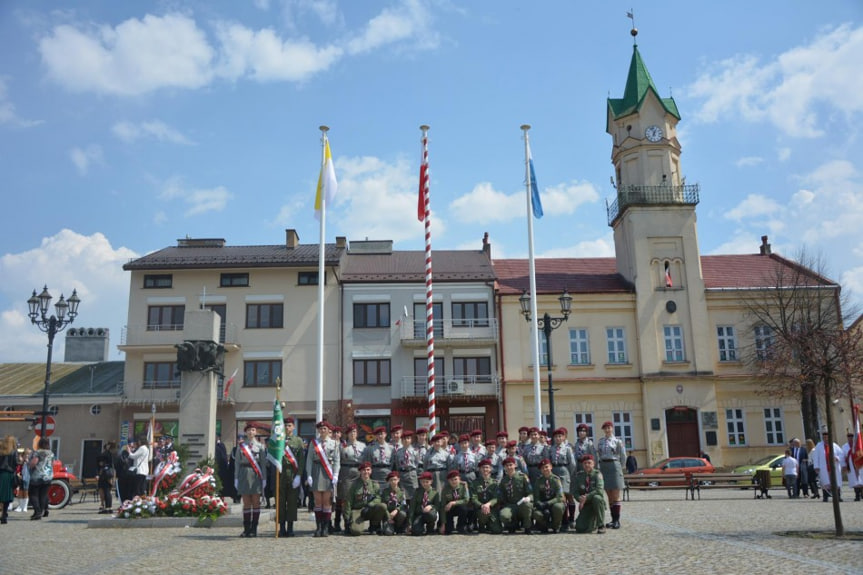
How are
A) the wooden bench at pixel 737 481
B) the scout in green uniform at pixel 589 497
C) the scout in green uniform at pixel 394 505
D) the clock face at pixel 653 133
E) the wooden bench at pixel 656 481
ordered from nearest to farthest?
the scout in green uniform at pixel 589 497 < the scout in green uniform at pixel 394 505 < the wooden bench at pixel 737 481 < the wooden bench at pixel 656 481 < the clock face at pixel 653 133

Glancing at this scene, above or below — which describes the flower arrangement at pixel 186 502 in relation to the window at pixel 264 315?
below

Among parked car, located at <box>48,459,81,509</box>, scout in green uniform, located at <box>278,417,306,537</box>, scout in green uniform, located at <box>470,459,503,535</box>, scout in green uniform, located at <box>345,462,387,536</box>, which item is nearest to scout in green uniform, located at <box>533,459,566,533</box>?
scout in green uniform, located at <box>470,459,503,535</box>

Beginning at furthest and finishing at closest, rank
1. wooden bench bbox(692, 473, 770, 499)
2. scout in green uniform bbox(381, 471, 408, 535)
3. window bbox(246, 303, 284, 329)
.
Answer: window bbox(246, 303, 284, 329) → wooden bench bbox(692, 473, 770, 499) → scout in green uniform bbox(381, 471, 408, 535)

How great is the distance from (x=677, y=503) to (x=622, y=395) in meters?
15.7

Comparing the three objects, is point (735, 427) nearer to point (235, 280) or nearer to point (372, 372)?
point (372, 372)

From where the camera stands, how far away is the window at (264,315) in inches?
1464

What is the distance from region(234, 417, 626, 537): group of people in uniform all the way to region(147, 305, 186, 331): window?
2477 centimetres

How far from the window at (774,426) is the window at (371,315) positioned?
19423 millimetres

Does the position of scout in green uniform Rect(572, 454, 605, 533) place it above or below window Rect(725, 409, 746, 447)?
below

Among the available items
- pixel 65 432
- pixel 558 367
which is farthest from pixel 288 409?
pixel 558 367

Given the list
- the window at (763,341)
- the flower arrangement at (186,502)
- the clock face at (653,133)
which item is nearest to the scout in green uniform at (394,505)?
the flower arrangement at (186,502)

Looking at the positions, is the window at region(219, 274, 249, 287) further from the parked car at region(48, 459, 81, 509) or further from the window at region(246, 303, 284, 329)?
the parked car at region(48, 459, 81, 509)

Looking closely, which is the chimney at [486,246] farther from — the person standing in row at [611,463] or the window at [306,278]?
the person standing in row at [611,463]

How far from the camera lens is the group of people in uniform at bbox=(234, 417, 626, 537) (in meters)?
13.4
